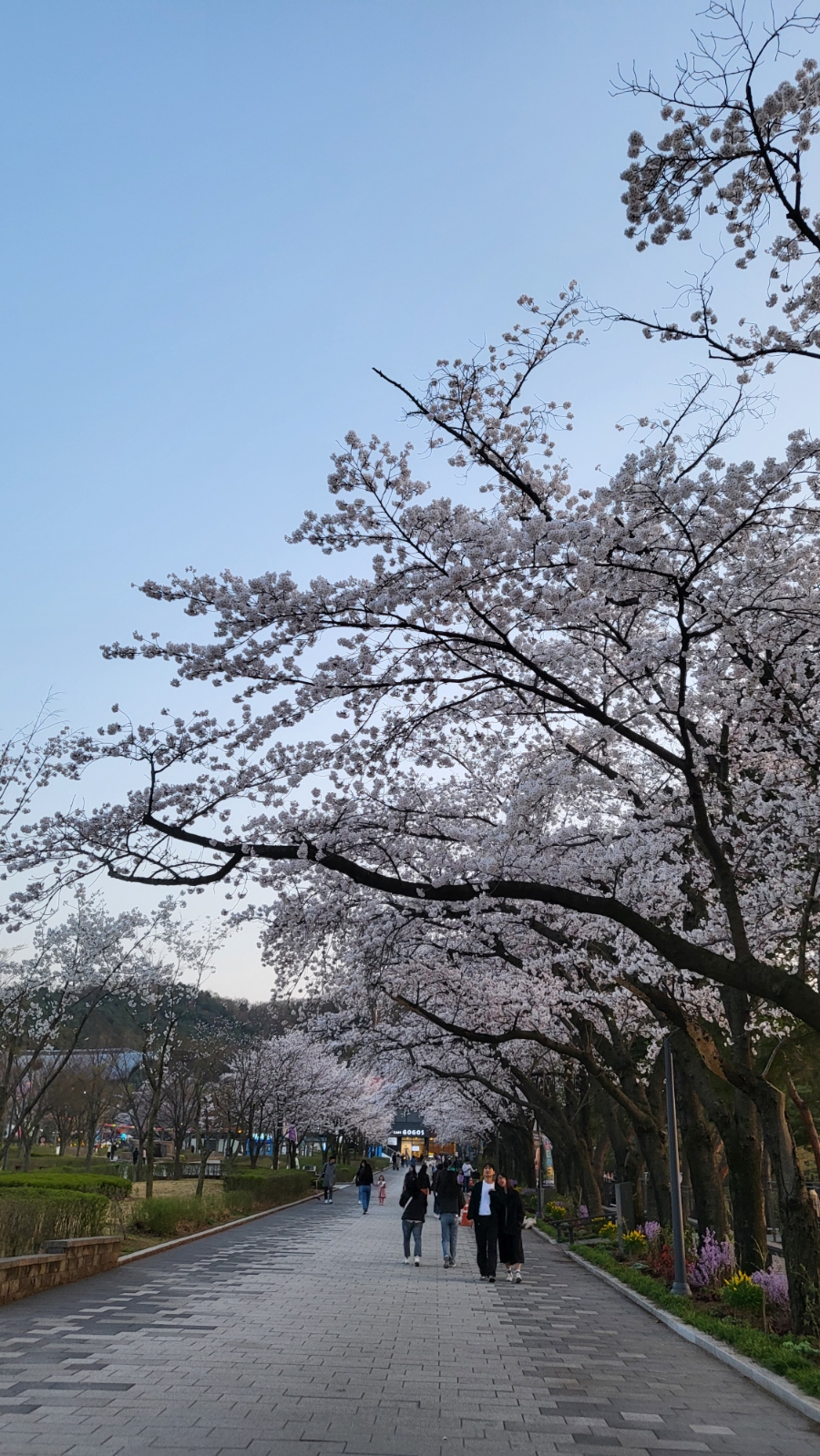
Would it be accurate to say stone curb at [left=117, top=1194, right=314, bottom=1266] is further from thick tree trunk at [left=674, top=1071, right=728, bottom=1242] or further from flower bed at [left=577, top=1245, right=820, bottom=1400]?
thick tree trunk at [left=674, top=1071, right=728, bottom=1242]

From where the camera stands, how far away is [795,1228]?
9.20 m

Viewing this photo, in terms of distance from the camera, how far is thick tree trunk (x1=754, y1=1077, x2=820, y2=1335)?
875cm

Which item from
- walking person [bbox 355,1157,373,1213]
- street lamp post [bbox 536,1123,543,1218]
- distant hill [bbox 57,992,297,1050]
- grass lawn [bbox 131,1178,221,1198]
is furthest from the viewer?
distant hill [bbox 57,992,297,1050]

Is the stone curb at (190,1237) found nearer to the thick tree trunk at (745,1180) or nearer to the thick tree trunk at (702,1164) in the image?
the thick tree trunk at (702,1164)

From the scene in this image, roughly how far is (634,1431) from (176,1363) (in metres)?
3.49

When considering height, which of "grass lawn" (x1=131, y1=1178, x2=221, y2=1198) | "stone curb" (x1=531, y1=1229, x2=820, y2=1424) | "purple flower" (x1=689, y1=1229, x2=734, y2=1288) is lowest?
"stone curb" (x1=531, y1=1229, x2=820, y2=1424)

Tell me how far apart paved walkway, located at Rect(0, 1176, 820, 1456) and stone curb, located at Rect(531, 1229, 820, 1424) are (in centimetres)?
12

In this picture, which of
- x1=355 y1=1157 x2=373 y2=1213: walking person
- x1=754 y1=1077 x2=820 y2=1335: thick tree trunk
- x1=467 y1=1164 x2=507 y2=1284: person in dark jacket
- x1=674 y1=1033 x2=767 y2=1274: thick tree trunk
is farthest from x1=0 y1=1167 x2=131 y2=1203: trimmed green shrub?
x1=355 y1=1157 x2=373 y2=1213: walking person

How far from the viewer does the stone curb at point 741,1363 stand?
6.77m

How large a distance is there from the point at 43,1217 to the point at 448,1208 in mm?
6901

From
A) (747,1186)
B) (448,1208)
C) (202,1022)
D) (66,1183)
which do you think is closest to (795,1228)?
(747,1186)

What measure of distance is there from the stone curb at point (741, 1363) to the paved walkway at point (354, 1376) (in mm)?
125

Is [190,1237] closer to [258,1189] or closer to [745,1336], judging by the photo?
[258,1189]

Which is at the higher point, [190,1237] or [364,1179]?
[364,1179]
